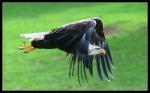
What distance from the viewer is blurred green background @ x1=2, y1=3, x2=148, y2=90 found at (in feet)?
50.1

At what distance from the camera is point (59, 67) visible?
55.4 ft

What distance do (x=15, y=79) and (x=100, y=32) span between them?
438 inches

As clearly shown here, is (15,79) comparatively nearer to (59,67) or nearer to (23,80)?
(23,80)

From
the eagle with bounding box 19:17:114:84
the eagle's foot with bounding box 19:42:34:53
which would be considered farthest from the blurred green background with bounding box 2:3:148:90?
the eagle with bounding box 19:17:114:84

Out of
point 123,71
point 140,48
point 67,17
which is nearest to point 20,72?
point 123,71

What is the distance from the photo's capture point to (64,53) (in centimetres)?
1819

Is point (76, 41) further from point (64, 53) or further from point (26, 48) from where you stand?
point (64, 53)

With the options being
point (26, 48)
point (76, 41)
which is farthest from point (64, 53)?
point (76, 41)

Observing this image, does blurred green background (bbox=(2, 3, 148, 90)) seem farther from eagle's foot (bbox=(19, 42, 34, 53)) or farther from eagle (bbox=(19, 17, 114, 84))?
eagle (bbox=(19, 17, 114, 84))

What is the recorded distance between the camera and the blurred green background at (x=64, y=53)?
15258mm

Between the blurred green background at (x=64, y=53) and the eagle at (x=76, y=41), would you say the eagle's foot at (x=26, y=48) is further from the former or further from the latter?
the blurred green background at (x=64, y=53)

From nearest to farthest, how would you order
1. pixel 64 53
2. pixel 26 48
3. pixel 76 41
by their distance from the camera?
1. pixel 76 41
2. pixel 26 48
3. pixel 64 53

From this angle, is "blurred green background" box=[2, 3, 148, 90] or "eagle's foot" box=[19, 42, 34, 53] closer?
"eagle's foot" box=[19, 42, 34, 53]

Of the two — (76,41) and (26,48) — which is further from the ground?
(76,41)
